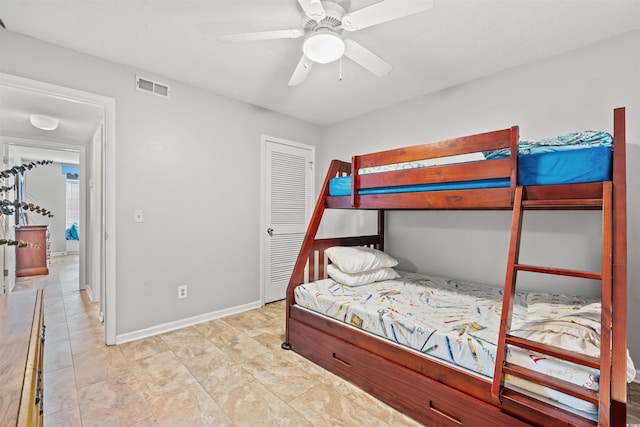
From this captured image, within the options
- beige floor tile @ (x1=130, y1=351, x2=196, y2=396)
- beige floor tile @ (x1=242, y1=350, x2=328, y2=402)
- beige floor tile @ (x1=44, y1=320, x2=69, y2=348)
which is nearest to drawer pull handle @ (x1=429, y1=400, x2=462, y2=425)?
beige floor tile @ (x1=242, y1=350, x2=328, y2=402)

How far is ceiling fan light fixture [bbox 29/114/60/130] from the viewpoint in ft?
9.81

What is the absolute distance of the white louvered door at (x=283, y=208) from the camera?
355 cm

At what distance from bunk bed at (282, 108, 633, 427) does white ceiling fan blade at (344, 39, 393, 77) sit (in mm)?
586

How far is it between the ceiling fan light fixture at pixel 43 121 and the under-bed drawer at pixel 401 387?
11.0 ft

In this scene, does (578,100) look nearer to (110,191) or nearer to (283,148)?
(283,148)

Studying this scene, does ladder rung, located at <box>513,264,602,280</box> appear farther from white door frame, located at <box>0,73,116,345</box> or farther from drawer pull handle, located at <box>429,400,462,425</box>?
white door frame, located at <box>0,73,116,345</box>

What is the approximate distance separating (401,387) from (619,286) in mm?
1118

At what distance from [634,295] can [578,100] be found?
1.44 metres

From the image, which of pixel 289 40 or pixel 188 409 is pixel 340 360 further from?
pixel 289 40

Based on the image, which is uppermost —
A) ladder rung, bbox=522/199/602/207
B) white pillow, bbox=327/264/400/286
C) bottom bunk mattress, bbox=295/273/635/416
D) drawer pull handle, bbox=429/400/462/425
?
ladder rung, bbox=522/199/602/207

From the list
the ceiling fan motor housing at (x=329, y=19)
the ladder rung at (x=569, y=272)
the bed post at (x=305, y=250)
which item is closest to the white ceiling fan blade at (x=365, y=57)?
the ceiling fan motor housing at (x=329, y=19)

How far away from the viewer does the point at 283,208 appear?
372 cm

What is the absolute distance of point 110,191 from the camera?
246cm

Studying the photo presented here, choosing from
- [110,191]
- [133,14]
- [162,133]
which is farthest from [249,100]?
[110,191]
